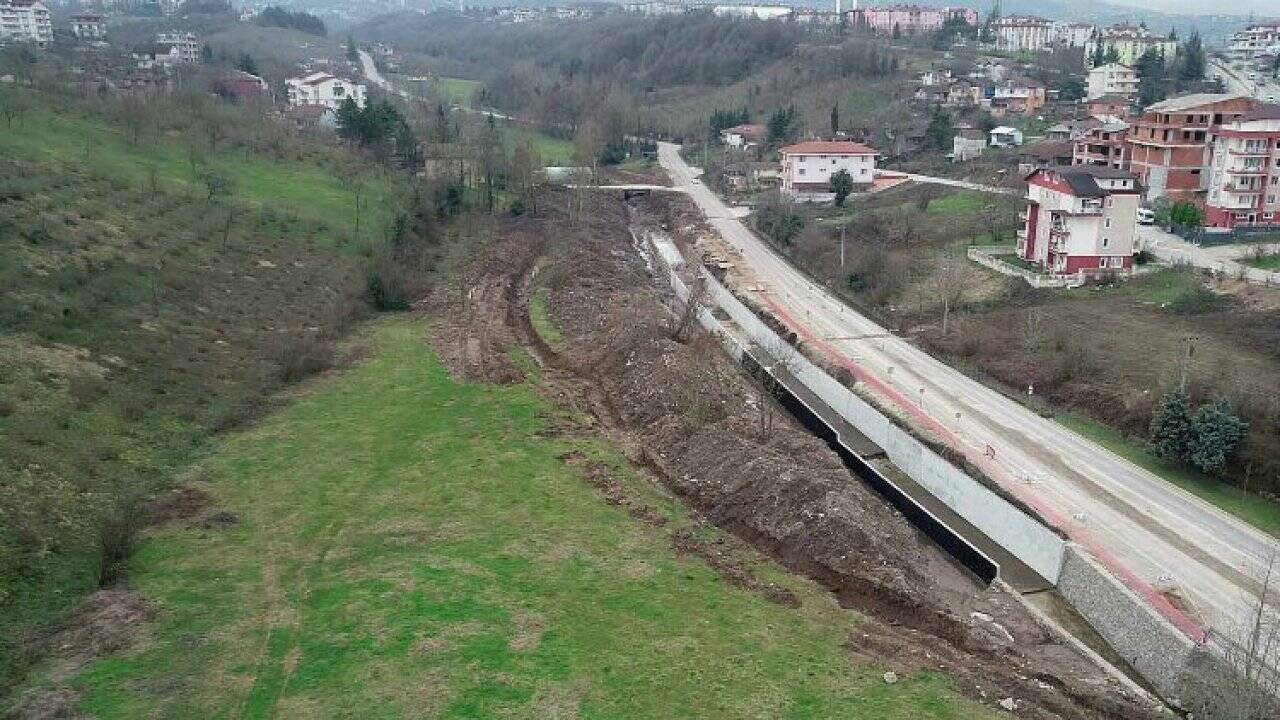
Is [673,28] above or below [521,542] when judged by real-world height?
above

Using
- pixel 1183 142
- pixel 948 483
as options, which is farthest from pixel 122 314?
pixel 1183 142

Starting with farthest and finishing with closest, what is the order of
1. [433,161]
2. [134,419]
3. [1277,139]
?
[433,161] < [1277,139] < [134,419]

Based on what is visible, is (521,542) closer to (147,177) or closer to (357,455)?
(357,455)

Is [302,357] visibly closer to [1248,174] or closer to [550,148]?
[1248,174]

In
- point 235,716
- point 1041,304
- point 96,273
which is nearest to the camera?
point 235,716

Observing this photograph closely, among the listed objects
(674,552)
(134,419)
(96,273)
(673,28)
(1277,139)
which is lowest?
(674,552)

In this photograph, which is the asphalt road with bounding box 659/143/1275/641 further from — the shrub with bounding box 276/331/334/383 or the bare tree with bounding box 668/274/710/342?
the shrub with bounding box 276/331/334/383

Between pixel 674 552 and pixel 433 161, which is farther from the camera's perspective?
pixel 433 161

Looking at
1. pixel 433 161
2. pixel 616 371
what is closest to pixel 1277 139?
pixel 616 371
